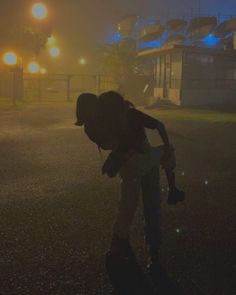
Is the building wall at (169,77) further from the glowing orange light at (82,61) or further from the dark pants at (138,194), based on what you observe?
the glowing orange light at (82,61)

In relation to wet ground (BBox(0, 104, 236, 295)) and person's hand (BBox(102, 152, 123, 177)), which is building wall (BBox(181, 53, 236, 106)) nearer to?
wet ground (BBox(0, 104, 236, 295))

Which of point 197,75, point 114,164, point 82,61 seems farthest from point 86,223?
point 82,61

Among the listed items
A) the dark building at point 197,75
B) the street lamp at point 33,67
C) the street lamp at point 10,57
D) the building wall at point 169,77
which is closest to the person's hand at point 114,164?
the dark building at point 197,75

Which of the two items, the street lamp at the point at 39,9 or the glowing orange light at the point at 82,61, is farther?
the glowing orange light at the point at 82,61

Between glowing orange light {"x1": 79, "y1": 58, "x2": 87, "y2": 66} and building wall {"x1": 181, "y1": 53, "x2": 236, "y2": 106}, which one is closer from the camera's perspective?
building wall {"x1": 181, "y1": 53, "x2": 236, "y2": 106}

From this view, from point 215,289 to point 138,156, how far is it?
4.22 feet

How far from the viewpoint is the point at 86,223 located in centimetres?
471

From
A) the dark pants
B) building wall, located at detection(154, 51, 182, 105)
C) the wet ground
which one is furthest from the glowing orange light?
the dark pants

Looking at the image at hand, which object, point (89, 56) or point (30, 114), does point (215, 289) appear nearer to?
point (30, 114)

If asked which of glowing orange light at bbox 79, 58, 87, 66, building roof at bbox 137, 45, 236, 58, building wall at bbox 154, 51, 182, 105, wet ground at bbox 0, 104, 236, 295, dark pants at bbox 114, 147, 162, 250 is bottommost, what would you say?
wet ground at bbox 0, 104, 236, 295

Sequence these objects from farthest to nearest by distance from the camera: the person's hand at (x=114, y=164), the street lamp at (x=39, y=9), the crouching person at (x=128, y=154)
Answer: the street lamp at (x=39, y=9), the person's hand at (x=114, y=164), the crouching person at (x=128, y=154)

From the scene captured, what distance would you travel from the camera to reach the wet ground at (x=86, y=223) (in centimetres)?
339

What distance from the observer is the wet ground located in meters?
3.39

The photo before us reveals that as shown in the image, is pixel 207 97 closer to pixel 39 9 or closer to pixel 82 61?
pixel 39 9
